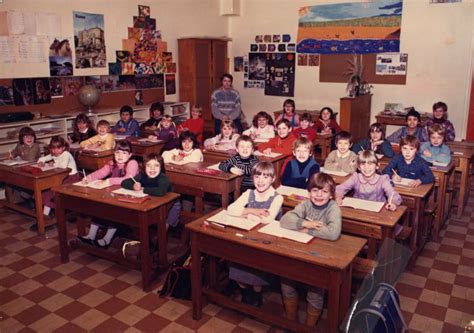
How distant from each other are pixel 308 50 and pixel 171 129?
381 centimetres

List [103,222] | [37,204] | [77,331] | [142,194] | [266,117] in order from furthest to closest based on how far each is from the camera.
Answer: [266,117]
[37,204]
[103,222]
[142,194]
[77,331]

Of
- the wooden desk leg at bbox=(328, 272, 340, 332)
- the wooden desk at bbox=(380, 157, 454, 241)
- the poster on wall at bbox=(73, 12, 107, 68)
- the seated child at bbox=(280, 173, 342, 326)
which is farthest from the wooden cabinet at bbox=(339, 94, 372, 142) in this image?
the wooden desk leg at bbox=(328, 272, 340, 332)

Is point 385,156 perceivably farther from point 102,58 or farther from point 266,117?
point 102,58

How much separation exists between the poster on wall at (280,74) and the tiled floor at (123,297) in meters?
5.64

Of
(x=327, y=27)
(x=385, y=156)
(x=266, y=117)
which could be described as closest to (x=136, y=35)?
(x=266, y=117)

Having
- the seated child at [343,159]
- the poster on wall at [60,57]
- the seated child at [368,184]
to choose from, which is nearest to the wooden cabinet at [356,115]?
the seated child at [343,159]

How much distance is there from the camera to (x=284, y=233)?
2855mm

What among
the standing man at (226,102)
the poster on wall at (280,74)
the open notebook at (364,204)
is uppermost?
the poster on wall at (280,74)

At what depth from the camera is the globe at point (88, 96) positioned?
707cm

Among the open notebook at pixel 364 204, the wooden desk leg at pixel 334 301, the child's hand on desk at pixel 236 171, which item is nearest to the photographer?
the wooden desk leg at pixel 334 301

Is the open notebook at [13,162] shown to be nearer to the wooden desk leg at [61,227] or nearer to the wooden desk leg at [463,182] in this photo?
the wooden desk leg at [61,227]

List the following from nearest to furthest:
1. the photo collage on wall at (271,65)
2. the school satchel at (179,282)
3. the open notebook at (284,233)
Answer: the open notebook at (284,233) < the school satchel at (179,282) < the photo collage on wall at (271,65)

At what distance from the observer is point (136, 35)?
26.3ft

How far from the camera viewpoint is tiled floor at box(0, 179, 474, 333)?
3244 mm
